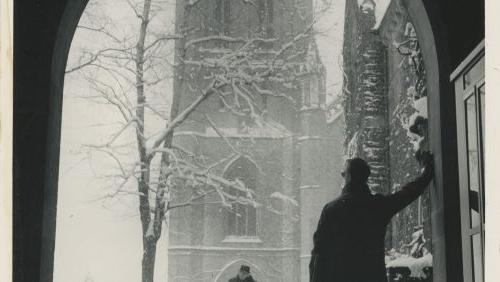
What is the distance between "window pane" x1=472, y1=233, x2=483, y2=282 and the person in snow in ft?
3.42

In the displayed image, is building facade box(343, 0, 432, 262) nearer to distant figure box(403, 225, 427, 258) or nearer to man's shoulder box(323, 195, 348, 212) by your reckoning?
distant figure box(403, 225, 427, 258)

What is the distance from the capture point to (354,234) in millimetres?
4934

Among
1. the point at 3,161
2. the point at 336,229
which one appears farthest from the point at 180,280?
the point at 3,161

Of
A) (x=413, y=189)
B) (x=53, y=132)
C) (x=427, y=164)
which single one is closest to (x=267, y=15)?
(x=413, y=189)

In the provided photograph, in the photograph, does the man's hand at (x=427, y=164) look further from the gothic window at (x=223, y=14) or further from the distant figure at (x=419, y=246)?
the gothic window at (x=223, y=14)

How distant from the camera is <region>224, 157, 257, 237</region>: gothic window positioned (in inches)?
1062

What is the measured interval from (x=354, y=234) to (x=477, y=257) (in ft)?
4.91

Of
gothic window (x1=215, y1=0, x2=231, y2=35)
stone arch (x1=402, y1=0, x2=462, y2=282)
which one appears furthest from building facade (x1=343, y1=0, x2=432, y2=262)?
gothic window (x1=215, y1=0, x2=231, y2=35)

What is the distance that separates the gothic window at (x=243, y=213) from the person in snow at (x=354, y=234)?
2154 cm

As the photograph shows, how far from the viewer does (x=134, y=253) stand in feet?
71.9

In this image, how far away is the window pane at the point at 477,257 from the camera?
343cm

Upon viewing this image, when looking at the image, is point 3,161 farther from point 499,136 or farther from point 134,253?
point 134,253

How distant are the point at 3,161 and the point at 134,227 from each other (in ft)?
73.2

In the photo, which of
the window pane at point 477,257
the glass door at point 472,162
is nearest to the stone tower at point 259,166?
the glass door at point 472,162
